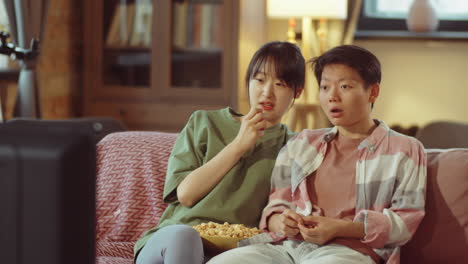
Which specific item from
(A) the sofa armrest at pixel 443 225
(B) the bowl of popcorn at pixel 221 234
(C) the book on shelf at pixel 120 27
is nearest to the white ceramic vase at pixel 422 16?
(C) the book on shelf at pixel 120 27

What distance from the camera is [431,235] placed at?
157cm

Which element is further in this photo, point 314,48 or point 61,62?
point 61,62

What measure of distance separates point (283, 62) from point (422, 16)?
2.54 meters

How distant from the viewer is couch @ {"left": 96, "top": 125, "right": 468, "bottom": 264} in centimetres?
157

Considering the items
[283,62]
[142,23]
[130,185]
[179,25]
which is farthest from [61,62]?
[283,62]

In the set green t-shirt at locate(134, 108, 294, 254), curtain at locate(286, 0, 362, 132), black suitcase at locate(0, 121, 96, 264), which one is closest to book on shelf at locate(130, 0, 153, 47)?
curtain at locate(286, 0, 362, 132)

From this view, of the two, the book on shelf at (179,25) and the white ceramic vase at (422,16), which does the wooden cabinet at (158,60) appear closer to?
the book on shelf at (179,25)

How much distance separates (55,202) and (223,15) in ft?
12.0

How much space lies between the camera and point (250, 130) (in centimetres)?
165

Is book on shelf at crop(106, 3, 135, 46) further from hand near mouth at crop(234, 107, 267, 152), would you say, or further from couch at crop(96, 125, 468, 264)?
hand near mouth at crop(234, 107, 267, 152)

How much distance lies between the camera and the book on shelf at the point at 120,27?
14.2 ft

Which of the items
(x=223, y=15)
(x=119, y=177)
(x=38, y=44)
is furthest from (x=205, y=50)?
(x=119, y=177)

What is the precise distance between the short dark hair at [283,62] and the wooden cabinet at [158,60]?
237cm

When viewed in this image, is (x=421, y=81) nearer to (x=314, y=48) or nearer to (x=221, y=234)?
(x=314, y=48)
